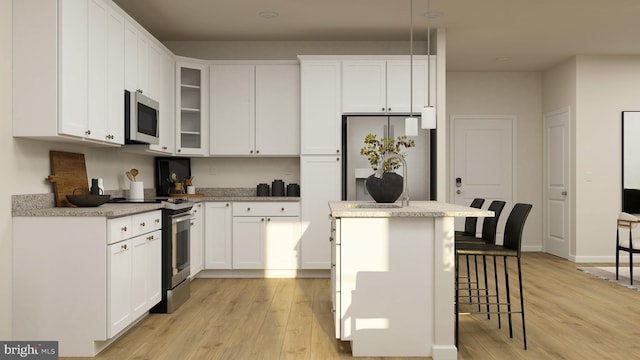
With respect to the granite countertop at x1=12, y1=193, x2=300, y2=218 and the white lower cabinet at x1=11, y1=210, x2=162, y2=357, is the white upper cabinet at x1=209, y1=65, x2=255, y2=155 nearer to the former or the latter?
the granite countertop at x1=12, y1=193, x2=300, y2=218

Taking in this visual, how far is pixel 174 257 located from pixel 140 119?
1.23m

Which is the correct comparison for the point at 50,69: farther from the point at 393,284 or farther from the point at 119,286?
the point at 393,284

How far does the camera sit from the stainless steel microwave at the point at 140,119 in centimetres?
443

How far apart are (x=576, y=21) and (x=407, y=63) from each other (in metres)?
1.83

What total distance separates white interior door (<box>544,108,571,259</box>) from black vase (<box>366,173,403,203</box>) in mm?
4493

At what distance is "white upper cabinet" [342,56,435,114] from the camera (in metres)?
5.99

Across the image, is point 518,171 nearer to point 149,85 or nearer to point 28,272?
point 149,85

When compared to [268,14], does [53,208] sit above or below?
below

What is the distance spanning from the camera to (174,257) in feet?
14.9

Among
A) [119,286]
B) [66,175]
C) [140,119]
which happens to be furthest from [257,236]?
[119,286]

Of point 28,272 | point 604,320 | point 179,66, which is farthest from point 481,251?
point 179,66

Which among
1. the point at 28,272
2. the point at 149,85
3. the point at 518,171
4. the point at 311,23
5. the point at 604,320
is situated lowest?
the point at 604,320

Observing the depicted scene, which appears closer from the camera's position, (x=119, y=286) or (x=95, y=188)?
(x=119, y=286)

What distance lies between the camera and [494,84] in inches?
325
